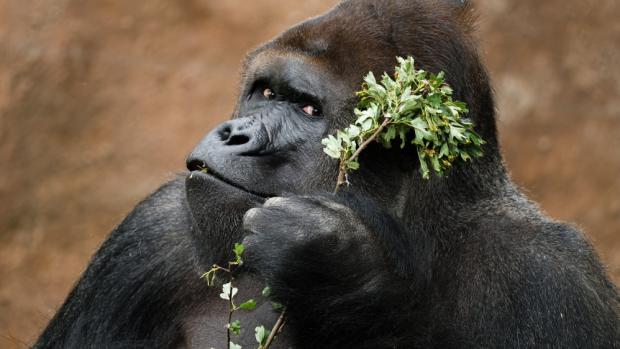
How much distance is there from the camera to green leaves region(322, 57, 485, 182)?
5.07 m

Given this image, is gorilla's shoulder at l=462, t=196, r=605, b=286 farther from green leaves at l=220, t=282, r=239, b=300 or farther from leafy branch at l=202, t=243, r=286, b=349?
green leaves at l=220, t=282, r=239, b=300

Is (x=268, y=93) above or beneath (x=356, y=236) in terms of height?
above

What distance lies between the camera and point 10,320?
10320 millimetres

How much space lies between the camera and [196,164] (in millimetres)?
5078

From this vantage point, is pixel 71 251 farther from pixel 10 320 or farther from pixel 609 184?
pixel 609 184

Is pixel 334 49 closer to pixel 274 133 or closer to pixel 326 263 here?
pixel 274 133

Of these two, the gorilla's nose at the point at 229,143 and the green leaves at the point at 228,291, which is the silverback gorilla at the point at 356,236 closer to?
A: the gorilla's nose at the point at 229,143

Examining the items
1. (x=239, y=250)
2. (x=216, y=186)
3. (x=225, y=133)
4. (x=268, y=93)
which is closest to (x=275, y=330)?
(x=239, y=250)

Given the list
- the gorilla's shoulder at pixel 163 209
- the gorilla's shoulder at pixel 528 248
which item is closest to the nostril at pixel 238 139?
the gorilla's shoulder at pixel 163 209

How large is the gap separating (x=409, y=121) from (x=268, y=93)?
2.84 ft

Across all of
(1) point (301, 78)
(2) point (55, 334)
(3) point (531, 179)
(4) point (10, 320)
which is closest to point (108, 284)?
(2) point (55, 334)

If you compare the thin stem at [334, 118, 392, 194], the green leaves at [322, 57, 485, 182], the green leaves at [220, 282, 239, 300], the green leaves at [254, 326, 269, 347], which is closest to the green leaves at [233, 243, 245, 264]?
the green leaves at [220, 282, 239, 300]

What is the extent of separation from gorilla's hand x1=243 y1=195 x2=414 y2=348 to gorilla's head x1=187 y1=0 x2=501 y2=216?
1.20 ft

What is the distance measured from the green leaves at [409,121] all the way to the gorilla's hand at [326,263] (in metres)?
0.32
